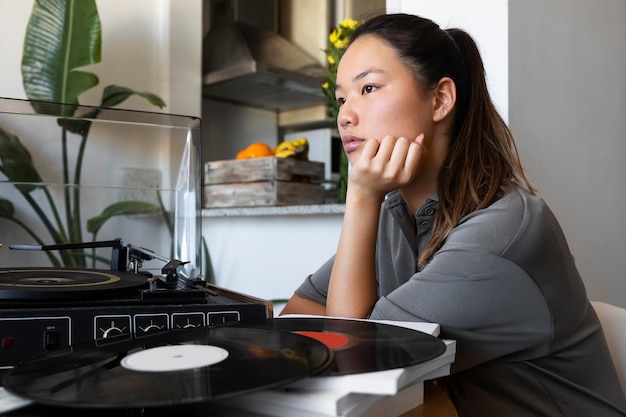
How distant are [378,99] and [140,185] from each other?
0.60m

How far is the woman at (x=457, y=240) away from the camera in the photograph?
29.4 inches

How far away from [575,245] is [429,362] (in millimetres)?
1173

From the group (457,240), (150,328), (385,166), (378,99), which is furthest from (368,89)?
(150,328)

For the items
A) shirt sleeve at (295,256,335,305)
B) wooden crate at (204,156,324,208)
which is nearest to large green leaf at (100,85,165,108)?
wooden crate at (204,156,324,208)

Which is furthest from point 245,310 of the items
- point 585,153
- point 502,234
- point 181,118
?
point 585,153

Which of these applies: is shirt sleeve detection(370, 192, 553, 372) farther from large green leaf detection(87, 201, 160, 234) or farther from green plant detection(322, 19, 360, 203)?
green plant detection(322, 19, 360, 203)

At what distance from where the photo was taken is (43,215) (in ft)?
3.65

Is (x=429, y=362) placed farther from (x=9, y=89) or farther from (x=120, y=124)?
(x=9, y=89)

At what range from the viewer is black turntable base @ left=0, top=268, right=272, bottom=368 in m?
0.57

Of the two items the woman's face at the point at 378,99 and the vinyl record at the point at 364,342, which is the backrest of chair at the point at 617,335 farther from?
the vinyl record at the point at 364,342

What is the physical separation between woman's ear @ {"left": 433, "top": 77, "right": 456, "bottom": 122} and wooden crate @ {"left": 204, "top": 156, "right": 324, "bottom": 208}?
117 centimetres

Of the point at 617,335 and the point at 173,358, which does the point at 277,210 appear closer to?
the point at 617,335

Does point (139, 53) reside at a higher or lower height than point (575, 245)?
higher

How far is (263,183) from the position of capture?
213 centimetres
